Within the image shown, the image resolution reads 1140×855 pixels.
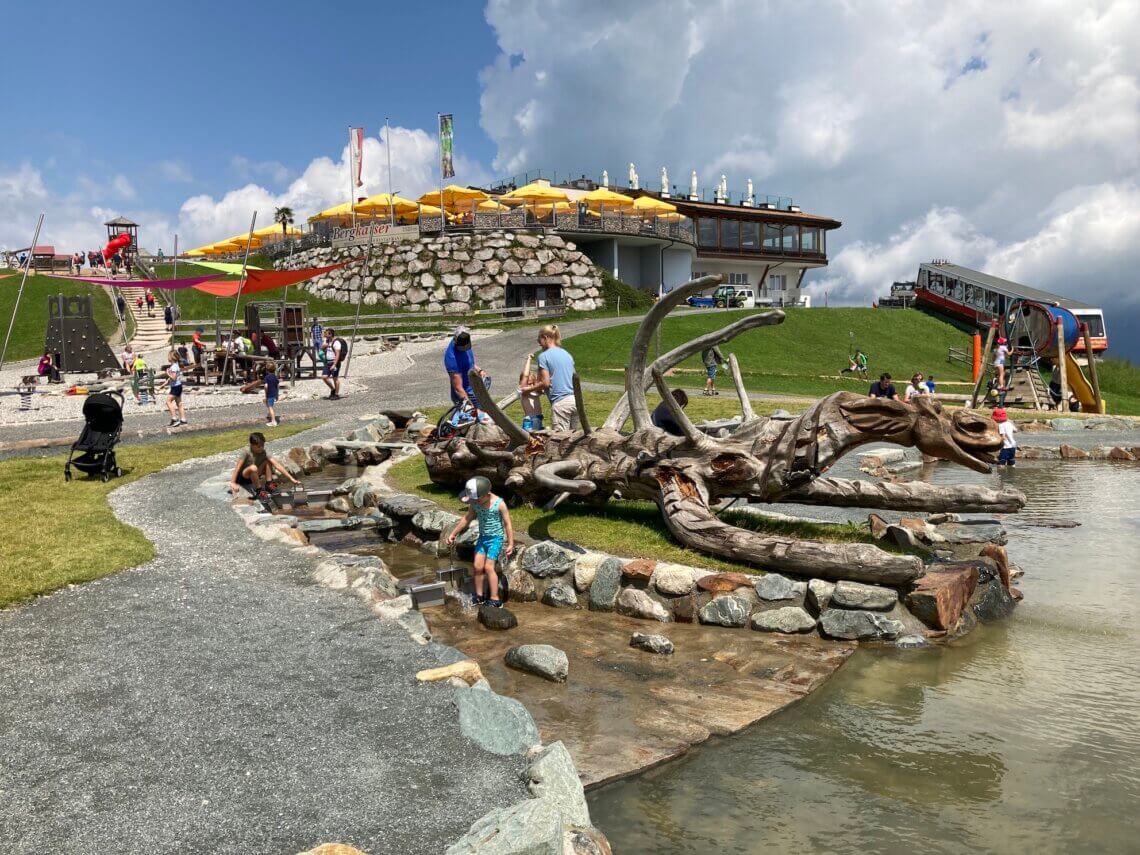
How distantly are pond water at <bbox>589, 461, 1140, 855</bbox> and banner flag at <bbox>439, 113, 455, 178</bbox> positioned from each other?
51590mm

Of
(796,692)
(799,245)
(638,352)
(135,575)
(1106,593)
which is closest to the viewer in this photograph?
(796,692)

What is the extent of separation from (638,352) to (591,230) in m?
44.9

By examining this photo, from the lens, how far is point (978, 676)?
21.7 feet

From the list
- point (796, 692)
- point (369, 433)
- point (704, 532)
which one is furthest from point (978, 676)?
point (369, 433)

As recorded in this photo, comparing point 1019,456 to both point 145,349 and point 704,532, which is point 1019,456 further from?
point 145,349

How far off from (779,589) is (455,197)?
51922mm

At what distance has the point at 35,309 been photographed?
144ft

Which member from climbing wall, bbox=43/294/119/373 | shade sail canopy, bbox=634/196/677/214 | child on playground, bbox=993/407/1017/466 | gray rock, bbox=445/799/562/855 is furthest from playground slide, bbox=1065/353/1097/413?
climbing wall, bbox=43/294/119/373

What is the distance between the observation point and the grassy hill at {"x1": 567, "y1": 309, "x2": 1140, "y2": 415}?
99.2ft

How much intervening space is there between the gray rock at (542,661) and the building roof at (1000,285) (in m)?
42.8

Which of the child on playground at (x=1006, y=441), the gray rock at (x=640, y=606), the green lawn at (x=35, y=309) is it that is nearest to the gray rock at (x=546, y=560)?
the gray rock at (x=640, y=606)

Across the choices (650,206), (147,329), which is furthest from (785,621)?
(650,206)

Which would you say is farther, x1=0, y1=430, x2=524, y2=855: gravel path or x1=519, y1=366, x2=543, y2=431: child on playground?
x1=519, y1=366, x2=543, y2=431: child on playground

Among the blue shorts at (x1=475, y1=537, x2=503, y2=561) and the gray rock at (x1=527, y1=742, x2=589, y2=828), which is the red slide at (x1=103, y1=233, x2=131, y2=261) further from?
the gray rock at (x1=527, y1=742, x2=589, y2=828)
